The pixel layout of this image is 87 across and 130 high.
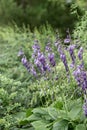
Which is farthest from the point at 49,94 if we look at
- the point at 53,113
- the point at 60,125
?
the point at 60,125

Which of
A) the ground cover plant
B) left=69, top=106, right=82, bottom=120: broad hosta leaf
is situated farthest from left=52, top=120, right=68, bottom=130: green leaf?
left=69, top=106, right=82, bottom=120: broad hosta leaf

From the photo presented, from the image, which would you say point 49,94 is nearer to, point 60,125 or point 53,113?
point 53,113

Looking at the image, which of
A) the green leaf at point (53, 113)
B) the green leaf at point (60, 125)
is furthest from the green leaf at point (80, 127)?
the green leaf at point (53, 113)

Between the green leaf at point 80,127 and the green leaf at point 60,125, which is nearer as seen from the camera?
the green leaf at point 80,127

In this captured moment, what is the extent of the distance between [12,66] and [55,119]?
141 inches

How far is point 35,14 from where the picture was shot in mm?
13789

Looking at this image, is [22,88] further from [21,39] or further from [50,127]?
[21,39]

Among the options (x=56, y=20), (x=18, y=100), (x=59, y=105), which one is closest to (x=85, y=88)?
(x=59, y=105)

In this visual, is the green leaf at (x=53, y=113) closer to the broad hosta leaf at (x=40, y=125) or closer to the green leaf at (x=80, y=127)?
the broad hosta leaf at (x=40, y=125)

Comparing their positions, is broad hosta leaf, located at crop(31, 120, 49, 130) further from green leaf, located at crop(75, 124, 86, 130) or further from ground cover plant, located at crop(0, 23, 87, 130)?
green leaf, located at crop(75, 124, 86, 130)

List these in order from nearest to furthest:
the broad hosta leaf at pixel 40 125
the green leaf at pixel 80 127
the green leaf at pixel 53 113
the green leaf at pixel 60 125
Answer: the green leaf at pixel 80 127 → the green leaf at pixel 60 125 → the broad hosta leaf at pixel 40 125 → the green leaf at pixel 53 113

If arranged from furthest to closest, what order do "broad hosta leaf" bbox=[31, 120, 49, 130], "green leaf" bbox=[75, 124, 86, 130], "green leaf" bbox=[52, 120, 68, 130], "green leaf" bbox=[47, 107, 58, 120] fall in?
"green leaf" bbox=[47, 107, 58, 120], "broad hosta leaf" bbox=[31, 120, 49, 130], "green leaf" bbox=[52, 120, 68, 130], "green leaf" bbox=[75, 124, 86, 130]

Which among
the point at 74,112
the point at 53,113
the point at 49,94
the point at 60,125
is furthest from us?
the point at 49,94

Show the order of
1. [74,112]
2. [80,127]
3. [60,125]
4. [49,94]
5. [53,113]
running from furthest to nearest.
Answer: [49,94], [53,113], [74,112], [60,125], [80,127]
